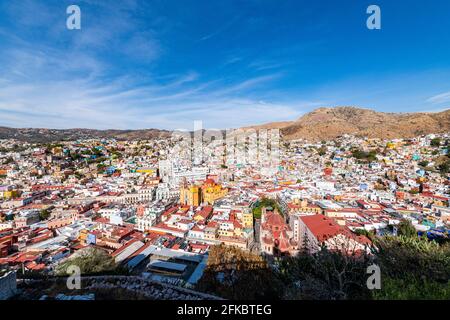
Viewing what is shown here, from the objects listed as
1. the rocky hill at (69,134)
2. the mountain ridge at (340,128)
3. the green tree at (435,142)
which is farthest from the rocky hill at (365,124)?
the rocky hill at (69,134)

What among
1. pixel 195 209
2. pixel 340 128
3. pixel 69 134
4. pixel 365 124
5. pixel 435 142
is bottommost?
pixel 195 209

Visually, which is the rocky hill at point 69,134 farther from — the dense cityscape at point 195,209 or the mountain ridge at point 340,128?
the dense cityscape at point 195,209

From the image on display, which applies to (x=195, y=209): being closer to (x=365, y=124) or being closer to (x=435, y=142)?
(x=435, y=142)

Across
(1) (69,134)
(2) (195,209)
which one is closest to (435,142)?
(2) (195,209)

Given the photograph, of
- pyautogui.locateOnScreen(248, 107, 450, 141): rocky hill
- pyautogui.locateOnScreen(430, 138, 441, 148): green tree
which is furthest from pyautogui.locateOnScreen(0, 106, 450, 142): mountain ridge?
pyautogui.locateOnScreen(430, 138, 441, 148): green tree

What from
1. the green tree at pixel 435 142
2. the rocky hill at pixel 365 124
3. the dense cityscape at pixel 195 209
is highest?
the rocky hill at pixel 365 124
